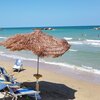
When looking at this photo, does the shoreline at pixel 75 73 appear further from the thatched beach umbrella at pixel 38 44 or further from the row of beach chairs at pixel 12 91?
the row of beach chairs at pixel 12 91

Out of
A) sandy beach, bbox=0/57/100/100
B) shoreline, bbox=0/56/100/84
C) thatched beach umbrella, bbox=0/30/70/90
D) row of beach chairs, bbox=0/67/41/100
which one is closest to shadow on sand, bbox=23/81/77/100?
sandy beach, bbox=0/57/100/100

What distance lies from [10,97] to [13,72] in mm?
5270

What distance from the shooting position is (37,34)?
9.23 meters

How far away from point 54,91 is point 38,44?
2201 mm

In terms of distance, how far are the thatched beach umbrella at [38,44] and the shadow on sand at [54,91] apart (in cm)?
152

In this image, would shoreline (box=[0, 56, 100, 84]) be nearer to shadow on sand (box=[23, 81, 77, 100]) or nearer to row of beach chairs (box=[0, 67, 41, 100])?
shadow on sand (box=[23, 81, 77, 100])

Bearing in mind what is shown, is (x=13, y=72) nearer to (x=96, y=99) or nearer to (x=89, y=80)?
(x=89, y=80)

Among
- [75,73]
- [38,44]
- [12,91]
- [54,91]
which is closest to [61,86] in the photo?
[54,91]

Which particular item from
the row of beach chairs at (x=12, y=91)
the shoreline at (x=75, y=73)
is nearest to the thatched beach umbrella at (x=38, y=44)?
the row of beach chairs at (x=12, y=91)

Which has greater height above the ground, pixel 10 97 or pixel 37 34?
pixel 37 34

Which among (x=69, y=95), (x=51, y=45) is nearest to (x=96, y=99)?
(x=69, y=95)

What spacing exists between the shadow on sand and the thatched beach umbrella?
152cm

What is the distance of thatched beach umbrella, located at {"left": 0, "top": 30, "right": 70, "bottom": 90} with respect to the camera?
8664 mm

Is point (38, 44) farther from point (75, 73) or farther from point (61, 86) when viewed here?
point (75, 73)
